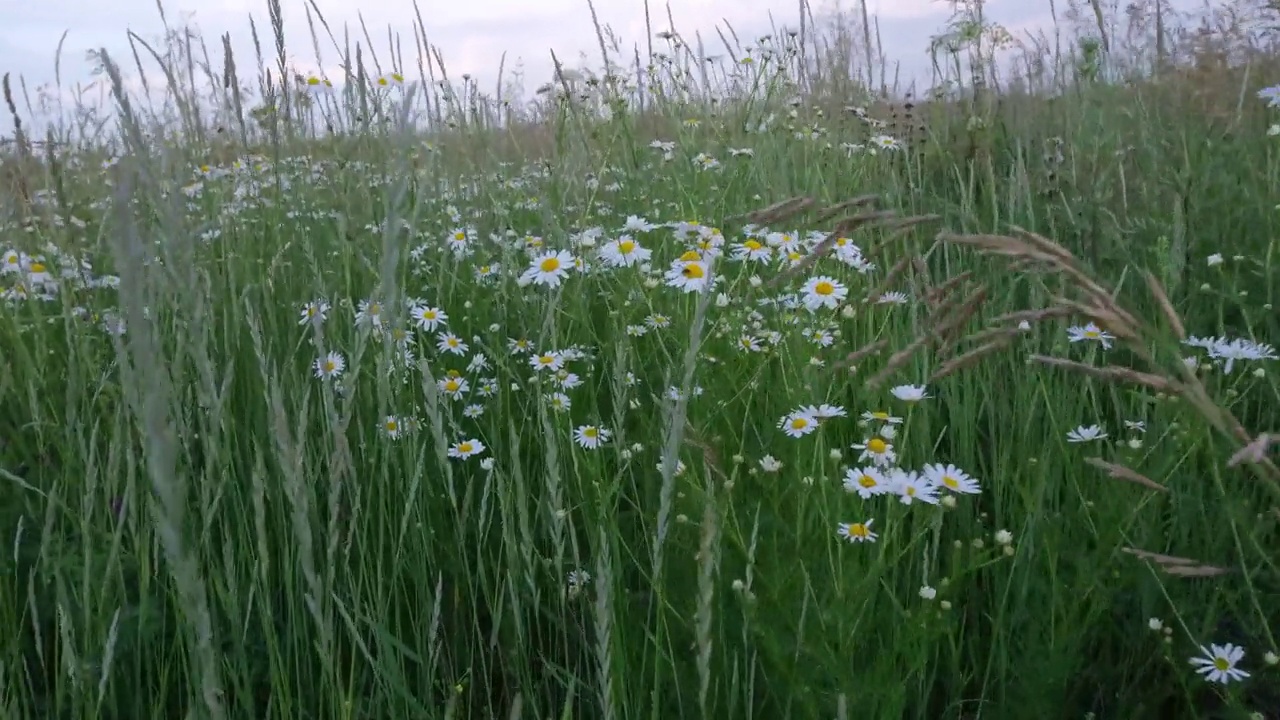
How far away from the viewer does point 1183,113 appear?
125 inches

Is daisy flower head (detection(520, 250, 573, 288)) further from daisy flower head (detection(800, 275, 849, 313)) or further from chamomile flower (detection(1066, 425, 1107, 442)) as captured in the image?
chamomile flower (detection(1066, 425, 1107, 442))

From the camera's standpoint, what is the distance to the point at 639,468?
1.63m

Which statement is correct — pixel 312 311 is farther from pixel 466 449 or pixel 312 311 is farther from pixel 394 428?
pixel 466 449

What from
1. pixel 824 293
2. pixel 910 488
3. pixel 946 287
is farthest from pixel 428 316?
pixel 946 287

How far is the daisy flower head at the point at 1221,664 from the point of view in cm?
108

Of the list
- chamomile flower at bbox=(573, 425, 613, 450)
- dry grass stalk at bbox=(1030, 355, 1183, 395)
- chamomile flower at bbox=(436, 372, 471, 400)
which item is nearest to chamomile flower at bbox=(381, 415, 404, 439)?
chamomile flower at bbox=(436, 372, 471, 400)

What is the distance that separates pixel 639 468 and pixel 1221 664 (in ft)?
2.92

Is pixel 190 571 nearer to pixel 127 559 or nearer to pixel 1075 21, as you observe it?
pixel 127 559

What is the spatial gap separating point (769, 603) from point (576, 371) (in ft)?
2.95

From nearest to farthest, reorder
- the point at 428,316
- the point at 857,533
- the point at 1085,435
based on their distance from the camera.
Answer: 1. the point at 857,533
2. the point at 1085,435
3. the point at 428,316

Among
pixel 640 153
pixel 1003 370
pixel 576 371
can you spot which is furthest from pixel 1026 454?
pixel 640 153

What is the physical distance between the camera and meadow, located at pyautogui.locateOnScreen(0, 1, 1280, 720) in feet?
3.10

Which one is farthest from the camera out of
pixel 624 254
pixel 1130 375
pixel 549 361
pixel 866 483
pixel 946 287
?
pixel 624 254

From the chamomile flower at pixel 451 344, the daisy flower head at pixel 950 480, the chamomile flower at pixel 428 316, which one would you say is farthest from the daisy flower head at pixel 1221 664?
the chamomile flower at pixel 428 316
